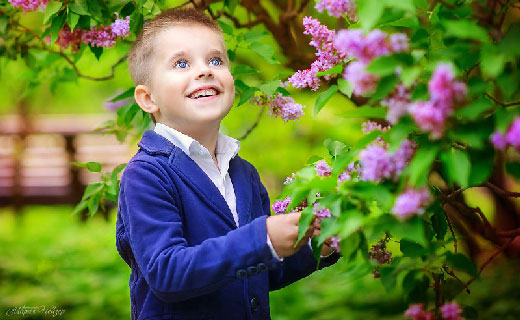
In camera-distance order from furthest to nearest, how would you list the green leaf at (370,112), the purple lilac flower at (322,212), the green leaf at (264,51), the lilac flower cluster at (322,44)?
the green leaf at (264,51) → the lilac flower cluster at (322,44) → the purple lilac flower at (322,212) → the green leaf at (370,112)

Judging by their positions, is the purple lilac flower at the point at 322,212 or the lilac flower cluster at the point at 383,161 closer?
the lilac flower cluster at the point at 383,161

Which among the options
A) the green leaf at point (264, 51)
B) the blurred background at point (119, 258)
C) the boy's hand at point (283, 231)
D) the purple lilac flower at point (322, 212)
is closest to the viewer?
the purple lilac flower at point (322, 212)

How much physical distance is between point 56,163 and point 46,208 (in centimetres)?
91

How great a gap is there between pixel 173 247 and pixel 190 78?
0.51 metres

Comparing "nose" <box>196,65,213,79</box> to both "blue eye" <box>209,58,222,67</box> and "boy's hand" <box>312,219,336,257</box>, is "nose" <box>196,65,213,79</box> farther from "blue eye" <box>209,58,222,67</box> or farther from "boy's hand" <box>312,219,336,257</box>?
"boy's hand" <box>312,219,336,257</box>

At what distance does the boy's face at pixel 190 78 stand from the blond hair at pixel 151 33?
0.03m

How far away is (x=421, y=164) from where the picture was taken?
1148 mm

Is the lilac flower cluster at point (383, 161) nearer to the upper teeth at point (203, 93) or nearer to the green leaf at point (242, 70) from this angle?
the upper teeth at point (203, 93)

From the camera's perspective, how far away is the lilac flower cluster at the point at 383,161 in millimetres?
1233

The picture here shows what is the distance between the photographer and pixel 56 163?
11055mm

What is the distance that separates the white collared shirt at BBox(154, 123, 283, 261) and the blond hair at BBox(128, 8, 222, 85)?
0.20 m

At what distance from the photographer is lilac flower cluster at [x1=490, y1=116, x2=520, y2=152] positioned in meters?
1.09

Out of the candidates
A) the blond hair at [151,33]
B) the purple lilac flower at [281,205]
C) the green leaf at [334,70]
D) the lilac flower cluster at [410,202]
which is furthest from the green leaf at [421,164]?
the blond hair at [151,33]

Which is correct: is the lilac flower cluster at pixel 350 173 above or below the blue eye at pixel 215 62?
below
